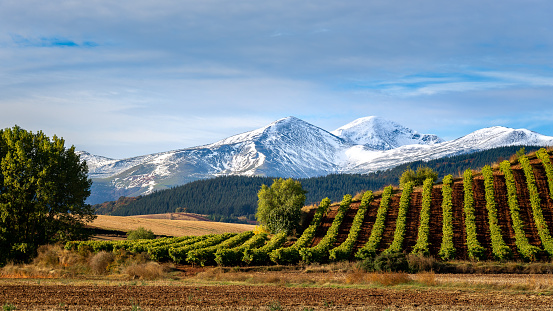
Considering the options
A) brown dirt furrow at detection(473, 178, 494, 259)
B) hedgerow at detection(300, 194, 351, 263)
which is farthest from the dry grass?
brown dirt furrow at detection(473, 178, 494, 259)

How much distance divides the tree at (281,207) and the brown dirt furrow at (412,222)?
12722 mm

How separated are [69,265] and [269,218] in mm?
23223

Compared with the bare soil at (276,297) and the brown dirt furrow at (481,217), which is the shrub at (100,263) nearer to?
the bare soil at (276,297)

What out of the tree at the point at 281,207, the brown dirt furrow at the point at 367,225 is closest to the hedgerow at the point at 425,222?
the brown dirt furrow at the point at 367,225

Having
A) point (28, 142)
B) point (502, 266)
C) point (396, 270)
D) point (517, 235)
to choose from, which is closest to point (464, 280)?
point (396, 270)

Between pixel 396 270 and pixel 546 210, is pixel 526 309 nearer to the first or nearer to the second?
pixel 396 270

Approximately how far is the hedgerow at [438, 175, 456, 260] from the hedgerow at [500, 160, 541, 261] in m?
5.66

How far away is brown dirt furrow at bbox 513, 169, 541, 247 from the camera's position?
44031mm

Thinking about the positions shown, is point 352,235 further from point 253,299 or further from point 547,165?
point 547,165

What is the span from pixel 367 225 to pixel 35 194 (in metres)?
35.7

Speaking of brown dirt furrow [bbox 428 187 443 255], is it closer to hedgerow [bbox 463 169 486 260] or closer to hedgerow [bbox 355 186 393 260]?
hedgerow [bbox 463 169 486 260]

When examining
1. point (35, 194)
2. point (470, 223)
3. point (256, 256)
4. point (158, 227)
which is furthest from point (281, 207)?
point (158, 227)

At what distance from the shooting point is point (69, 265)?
40.8 meters

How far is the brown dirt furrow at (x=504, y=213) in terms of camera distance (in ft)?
142
